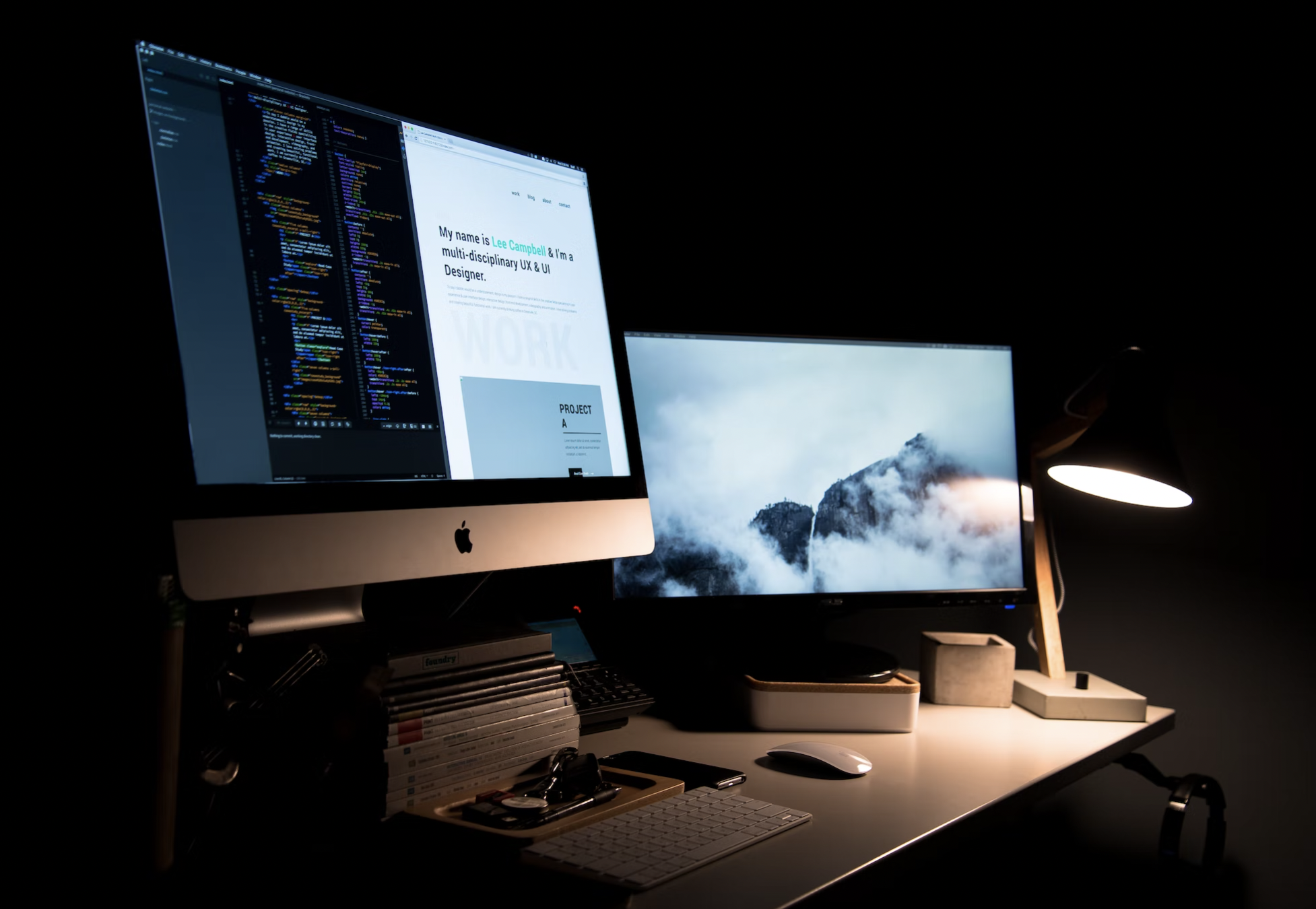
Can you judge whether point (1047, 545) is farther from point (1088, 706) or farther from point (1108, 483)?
point (1088, 706)

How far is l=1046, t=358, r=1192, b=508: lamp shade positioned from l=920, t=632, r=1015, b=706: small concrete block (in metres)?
0.29

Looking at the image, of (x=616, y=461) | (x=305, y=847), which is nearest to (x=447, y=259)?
(x=616, y=461)

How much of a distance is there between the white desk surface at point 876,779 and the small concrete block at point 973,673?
2 cm

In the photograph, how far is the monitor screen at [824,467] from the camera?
129 cm

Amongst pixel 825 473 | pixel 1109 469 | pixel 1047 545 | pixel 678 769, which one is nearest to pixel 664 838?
pixel 678 769

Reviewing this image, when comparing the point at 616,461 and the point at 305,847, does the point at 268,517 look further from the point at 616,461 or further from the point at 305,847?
the point at 616,461

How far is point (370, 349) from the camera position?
85cm

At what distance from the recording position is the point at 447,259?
37.3 inches

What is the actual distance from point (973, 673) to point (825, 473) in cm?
36

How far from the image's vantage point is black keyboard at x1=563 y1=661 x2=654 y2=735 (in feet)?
3.44

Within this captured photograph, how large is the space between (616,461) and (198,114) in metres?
0.55

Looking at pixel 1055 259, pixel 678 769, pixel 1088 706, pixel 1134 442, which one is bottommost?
pixel 1088 706

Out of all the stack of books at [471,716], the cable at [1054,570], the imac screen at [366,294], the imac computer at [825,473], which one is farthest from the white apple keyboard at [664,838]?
the cable at [1054,570]

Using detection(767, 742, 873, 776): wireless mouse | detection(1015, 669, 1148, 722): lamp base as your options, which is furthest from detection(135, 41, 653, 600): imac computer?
detection(1015, 669, 1148, 722): lamp base
